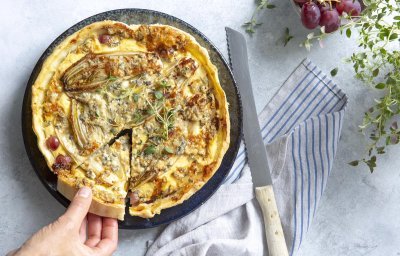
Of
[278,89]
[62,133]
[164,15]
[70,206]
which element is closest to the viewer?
[70,206]

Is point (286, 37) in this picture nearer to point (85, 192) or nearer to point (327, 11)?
point (327, 11)

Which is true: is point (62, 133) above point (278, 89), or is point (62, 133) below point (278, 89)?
above

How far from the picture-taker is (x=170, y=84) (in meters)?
3.28

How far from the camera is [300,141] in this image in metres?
3.60

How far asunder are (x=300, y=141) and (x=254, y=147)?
0.97 feet

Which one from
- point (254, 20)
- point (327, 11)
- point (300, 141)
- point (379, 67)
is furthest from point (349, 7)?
point (300, 141)

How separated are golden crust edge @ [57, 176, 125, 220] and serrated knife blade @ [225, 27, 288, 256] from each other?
0.85 metres

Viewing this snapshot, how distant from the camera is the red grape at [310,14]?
11.0 ft

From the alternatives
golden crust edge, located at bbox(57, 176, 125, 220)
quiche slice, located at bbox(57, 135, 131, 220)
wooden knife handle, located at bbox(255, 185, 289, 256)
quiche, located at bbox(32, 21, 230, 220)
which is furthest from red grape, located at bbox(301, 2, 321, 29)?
golden crust edge, located at bbox(57, 176, 125, 220)

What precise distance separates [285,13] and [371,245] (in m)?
1.55

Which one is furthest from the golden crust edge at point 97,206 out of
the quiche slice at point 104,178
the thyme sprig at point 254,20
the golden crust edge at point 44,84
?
the thyme sprig at point 254,20

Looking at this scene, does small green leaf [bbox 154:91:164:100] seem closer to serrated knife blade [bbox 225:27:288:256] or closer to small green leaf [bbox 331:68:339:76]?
serrated knife blade [bbox 225:27:288:256]

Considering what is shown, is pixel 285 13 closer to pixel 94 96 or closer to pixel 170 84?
pixel 170 84

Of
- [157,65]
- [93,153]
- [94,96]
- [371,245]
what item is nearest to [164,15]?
[157,65]
